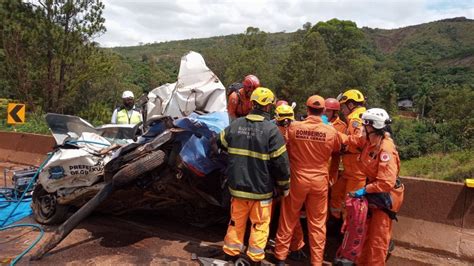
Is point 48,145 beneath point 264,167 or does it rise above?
beneath

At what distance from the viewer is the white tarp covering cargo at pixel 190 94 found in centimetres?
504

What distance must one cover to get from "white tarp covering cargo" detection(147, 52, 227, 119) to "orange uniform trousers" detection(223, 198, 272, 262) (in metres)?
1.33

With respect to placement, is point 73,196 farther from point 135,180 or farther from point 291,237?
point 291,237

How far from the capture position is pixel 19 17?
13.9 metres

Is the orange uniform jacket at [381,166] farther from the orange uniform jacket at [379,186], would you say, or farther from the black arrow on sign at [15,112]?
the black arrow on sign at [15,112]

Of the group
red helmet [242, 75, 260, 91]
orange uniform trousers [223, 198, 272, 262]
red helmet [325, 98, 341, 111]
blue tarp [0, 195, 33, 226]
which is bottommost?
blue tarp [0, 195, 33, 226]

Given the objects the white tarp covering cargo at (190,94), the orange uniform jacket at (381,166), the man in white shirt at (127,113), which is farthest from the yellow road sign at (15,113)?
the orange uniform jacket at (381,166)

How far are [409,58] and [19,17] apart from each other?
414ft

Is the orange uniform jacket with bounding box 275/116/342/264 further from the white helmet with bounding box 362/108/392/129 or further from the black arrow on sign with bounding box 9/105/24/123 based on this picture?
the black arrow on sign with bounding box 9/105/24/123

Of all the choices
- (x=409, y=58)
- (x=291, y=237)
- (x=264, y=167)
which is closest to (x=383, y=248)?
(x=291, y=237)

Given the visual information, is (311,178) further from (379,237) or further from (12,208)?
(12,208)

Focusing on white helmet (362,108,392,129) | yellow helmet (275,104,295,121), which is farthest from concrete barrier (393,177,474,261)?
yellow helmet (275,104,295,121)

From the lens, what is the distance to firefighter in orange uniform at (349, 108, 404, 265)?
13.0 ft

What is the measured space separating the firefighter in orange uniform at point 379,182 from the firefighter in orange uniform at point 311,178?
397mm
